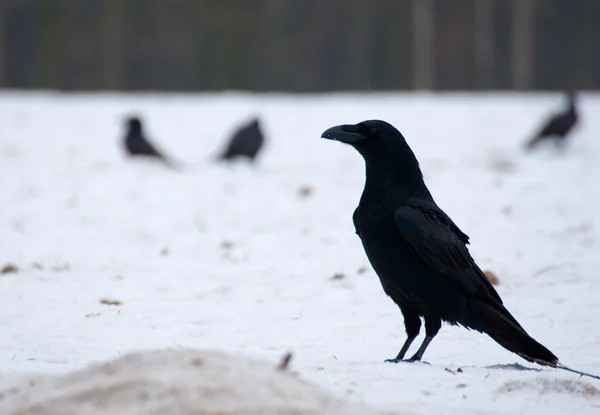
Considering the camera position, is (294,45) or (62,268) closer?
(62,268)

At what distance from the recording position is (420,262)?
4594 mm

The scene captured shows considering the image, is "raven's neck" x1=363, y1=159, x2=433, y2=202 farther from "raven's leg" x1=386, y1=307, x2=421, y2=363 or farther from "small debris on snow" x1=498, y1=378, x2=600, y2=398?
"small debris on snow" x1=498, y1=378, x2=600, y2=398

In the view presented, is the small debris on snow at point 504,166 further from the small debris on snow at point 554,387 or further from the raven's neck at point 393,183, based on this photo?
the small debris on snow at point 554,387

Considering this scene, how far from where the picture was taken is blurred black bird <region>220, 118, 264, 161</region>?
1368cm

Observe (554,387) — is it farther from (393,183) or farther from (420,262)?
(393,183)

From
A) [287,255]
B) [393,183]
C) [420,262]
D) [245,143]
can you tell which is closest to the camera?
[420,262]

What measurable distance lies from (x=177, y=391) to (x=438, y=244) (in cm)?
188

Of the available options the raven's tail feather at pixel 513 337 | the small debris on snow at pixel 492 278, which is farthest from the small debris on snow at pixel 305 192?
the raven's tail feather at pixel 513 337

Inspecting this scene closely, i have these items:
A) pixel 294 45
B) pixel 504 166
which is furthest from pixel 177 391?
pixel 294 45

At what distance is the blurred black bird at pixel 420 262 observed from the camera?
457 centimetres

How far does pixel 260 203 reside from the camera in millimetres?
10664

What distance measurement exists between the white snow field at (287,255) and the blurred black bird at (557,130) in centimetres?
34

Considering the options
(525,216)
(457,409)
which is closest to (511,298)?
(457,409)

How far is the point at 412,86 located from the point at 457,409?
829 inches
